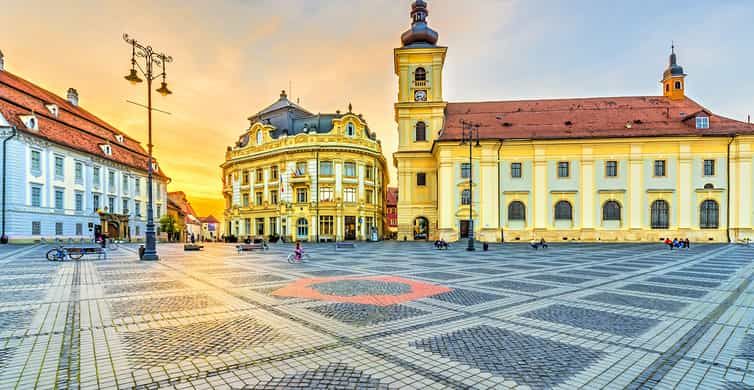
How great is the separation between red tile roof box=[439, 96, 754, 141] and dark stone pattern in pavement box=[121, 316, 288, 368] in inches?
1523

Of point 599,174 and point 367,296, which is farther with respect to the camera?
point 599,174

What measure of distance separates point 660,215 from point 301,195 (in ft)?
139

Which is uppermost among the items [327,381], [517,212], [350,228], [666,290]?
[517,212]

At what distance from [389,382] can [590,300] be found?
289 inches

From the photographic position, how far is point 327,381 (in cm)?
459

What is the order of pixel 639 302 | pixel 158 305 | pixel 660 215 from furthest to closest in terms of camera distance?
1. pixel 660 215
2. pixel 639 302
3. pixel 158 305

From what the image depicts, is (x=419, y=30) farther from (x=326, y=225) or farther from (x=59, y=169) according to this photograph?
(x=59, y=169)

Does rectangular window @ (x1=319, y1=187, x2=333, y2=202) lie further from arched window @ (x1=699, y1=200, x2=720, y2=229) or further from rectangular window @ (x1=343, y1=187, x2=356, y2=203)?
arched window @ (x1=699, y1=200, x2=720, y2=229)

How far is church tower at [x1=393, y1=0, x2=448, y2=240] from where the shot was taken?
4728 centimetres

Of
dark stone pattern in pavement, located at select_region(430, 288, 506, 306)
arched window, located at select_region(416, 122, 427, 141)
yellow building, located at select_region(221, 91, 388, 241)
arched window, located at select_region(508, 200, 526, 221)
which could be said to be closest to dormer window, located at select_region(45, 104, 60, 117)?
yellow building, located at select_region(221, 91, 388, 241)

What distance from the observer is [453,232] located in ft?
140

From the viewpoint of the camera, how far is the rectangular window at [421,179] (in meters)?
48.2

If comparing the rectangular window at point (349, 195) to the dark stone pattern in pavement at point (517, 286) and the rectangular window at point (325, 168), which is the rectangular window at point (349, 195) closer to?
the rectangular window at point (325, 168)

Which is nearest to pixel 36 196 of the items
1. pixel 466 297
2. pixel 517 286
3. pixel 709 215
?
pixel 466 297
